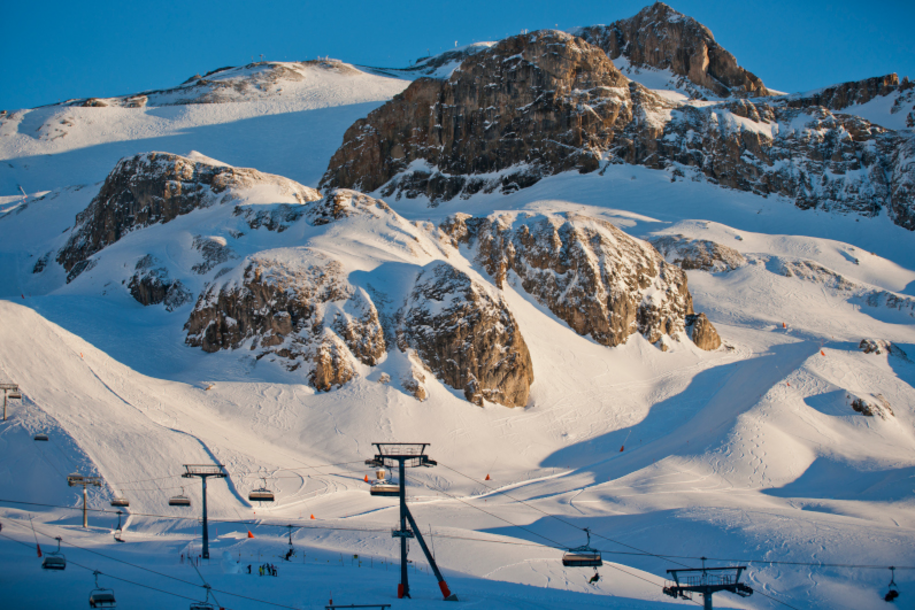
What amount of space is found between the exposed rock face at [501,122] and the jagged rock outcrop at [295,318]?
56238 millimetres

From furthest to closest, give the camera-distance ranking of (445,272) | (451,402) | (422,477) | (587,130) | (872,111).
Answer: (872,111)
(587,130)
(445,272)
(451,402)
(422,477)

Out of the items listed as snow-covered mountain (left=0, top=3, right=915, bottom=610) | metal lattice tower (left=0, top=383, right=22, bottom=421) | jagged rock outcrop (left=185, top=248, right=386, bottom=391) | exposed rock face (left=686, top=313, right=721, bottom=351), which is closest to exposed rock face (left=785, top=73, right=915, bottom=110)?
snow-covered mountain (left=0, top=3, right=915, bottom=610)

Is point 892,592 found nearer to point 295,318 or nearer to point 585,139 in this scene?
point 295,318

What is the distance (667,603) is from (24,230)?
3916 inches

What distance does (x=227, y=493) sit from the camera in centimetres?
4419

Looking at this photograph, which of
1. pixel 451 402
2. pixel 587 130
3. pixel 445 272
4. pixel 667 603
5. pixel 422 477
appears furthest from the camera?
pixel 587 130

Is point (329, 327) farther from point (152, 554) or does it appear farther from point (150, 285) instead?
point (152, 554)

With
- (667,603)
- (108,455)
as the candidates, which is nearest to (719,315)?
(667,603)

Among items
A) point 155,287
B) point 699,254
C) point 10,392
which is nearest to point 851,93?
point 699,254

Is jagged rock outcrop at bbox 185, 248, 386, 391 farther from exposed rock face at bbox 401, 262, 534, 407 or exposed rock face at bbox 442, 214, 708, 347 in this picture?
exposed rock face at bbox 442, 214, 708, 347

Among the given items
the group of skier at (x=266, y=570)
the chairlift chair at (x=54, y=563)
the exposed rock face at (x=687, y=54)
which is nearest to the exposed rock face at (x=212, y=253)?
the group of skier at (x=266, y=570)

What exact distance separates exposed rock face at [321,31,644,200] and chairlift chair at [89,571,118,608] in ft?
309

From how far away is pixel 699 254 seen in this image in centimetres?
9162

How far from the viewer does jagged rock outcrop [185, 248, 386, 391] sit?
192ft
